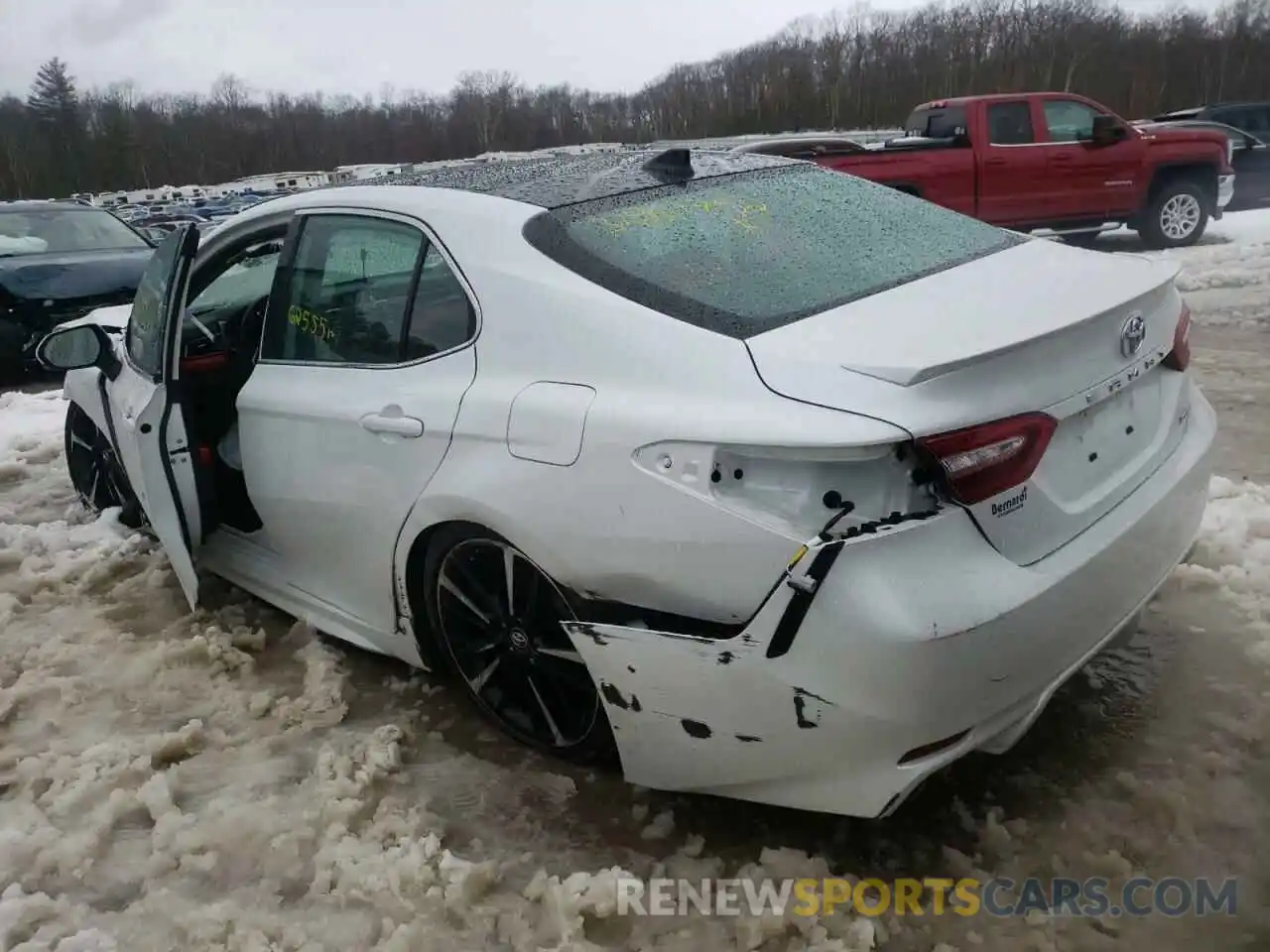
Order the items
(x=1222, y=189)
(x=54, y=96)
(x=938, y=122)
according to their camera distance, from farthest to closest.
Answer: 1. (x=54, y=96)
2. (x=938, y=122)
3. (x=1222, y=189)

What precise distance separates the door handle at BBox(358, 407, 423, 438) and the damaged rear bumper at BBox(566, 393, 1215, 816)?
76cm

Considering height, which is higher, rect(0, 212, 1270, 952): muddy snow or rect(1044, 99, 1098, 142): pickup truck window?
rect(1044, 99, 1098, 142): pickup truck window

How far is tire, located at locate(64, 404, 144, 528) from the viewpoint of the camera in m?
4.59

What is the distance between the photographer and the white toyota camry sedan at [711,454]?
6.41 feet

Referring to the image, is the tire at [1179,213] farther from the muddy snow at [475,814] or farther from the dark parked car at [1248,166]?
the muddy snow at [475,814]

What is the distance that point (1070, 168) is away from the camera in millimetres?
11617

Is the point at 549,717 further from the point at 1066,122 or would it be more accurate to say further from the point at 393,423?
the point at 1066,122

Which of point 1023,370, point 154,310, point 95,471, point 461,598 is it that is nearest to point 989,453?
point 1023,370

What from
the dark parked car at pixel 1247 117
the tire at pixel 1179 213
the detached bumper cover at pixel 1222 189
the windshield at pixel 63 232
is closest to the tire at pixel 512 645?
the windshield at pixel 63 232

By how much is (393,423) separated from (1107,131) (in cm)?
1146

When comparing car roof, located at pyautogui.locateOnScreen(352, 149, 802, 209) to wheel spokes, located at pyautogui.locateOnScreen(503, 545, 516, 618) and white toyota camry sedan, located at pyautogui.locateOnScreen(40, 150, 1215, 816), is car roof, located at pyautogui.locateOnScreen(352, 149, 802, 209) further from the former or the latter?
wheel spokes, located at pyautogui.locateOnScreen(503, 545, 516, 618)

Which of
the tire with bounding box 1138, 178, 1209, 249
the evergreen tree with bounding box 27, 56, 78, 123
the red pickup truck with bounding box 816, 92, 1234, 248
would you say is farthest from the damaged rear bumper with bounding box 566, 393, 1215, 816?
the evergreen tree with bounding box 27, 56, 78, 123

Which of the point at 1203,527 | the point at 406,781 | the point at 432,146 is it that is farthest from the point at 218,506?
the point at 432,146

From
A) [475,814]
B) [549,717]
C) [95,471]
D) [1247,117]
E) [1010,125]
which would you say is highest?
[1247,117]
